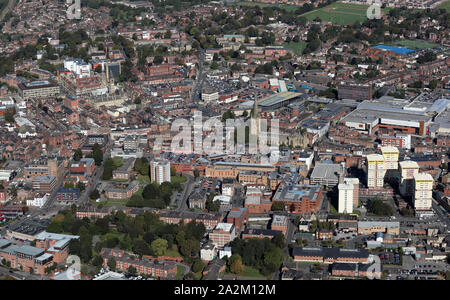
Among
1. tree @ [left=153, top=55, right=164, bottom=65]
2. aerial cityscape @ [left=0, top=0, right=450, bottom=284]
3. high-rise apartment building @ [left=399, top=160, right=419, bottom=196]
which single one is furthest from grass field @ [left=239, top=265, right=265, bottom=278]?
tree @ [left=153, top=55, right=164, bottom=65]

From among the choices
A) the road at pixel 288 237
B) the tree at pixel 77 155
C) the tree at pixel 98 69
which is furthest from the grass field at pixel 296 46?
the road at pixel 288 237

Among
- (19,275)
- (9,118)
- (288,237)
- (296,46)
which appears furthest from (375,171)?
(296,46)

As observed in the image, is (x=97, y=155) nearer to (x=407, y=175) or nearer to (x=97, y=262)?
(x=97, y=262)

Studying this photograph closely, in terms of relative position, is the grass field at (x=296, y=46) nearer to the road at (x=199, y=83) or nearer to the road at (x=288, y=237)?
the road at (x=199, y=83)

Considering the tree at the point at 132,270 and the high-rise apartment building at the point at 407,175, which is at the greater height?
the high-rise apartment building at the point at 407,175

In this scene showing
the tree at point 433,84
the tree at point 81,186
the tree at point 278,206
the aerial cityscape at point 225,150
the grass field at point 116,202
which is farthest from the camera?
the tree at point 433,84

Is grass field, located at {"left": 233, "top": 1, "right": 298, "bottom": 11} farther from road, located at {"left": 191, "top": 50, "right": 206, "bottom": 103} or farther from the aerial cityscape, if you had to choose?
road, located at {"left": 191, "top": 50, "right": 206, "bottom": 103}
